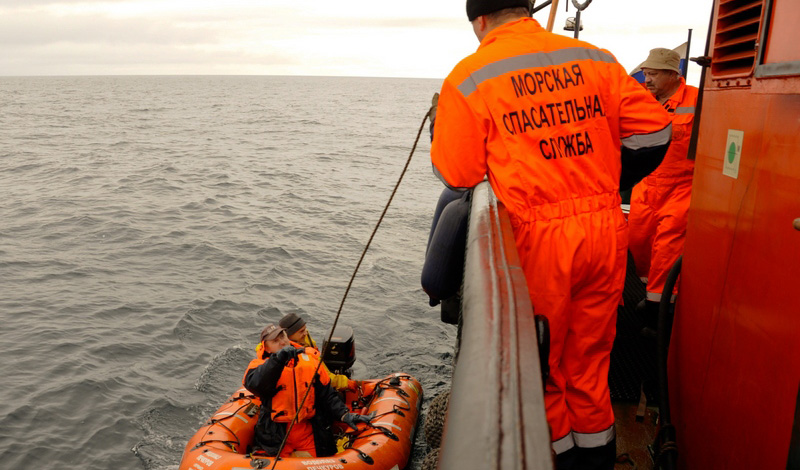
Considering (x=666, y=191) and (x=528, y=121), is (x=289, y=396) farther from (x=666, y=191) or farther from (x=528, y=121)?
(x=528, y=121)

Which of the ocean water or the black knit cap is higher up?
the black knit cap

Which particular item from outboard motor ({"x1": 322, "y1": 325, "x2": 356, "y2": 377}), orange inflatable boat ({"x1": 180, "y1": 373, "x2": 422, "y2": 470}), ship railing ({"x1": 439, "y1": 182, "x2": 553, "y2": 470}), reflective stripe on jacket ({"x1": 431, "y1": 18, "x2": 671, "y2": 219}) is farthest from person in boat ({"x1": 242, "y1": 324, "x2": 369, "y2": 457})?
ship railing ({"x1": 439, "y1": 182, "x2": 553, "y2": 470})

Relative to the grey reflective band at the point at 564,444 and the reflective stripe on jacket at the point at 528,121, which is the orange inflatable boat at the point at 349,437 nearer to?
the grey reflective band at the point at 564,444

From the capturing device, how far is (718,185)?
2295 millimetres

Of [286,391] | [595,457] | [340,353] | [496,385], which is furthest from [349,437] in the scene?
[496,385]

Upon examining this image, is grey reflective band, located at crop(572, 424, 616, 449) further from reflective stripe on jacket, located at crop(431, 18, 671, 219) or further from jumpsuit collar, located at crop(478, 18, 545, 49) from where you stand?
jumpsuit collar, located at crop(478, 18, 545, 49)

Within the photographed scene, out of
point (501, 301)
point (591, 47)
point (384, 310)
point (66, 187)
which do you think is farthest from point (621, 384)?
point (66, 187)

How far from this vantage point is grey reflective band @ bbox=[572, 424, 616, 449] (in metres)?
2.28

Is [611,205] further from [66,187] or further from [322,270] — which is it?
[66,187]

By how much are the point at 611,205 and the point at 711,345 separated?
616 mm

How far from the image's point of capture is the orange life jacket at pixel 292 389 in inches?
234

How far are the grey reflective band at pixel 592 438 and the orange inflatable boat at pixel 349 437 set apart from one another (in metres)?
3.65

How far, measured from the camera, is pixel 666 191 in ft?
→ 14.1

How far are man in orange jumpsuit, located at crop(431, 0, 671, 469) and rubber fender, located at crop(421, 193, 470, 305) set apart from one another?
0.11 meters
